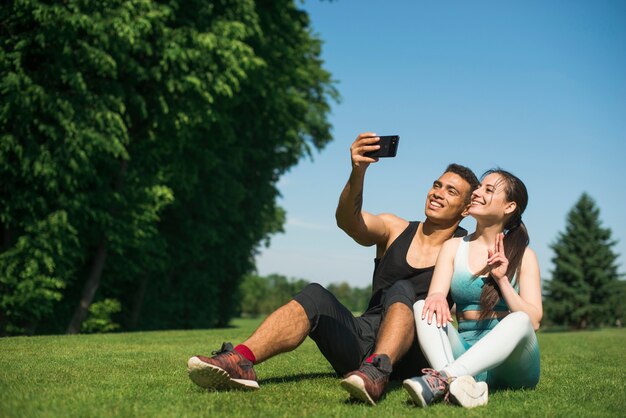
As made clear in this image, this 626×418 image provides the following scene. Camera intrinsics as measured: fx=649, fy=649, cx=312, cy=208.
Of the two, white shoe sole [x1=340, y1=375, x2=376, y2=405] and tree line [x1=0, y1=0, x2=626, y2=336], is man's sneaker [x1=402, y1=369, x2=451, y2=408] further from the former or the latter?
tree line [x1=0, y1=0, x2=626, y2=336]

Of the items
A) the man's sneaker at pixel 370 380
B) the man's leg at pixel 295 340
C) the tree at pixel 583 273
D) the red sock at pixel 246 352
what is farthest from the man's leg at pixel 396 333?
the tree at pixel 583 273

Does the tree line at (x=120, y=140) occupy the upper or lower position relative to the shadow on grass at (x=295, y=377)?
upper

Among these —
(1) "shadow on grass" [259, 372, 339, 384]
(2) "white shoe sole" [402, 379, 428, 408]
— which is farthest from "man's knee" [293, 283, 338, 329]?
(2) "white shoe sole" [402, 379, 428, 408]

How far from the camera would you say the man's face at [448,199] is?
522 cm

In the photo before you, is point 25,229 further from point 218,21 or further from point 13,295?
point 218,21

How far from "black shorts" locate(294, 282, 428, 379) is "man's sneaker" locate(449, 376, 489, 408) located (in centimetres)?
57

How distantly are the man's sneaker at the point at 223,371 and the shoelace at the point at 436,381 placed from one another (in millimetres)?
1190

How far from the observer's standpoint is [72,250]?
14516 mm

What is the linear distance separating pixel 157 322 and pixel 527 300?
19492 mm

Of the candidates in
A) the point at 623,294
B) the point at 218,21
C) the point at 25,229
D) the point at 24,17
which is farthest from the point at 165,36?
the point at 623,294

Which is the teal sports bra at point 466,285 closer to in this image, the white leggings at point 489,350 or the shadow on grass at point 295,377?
the white leggings at point 489,350

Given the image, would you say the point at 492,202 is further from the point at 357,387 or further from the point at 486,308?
the point at 357,387

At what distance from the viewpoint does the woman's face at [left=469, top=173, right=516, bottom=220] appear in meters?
4.58

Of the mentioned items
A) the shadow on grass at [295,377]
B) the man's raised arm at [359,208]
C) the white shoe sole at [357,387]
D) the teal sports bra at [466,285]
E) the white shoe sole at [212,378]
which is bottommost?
the shadow on grass at [295,377]
